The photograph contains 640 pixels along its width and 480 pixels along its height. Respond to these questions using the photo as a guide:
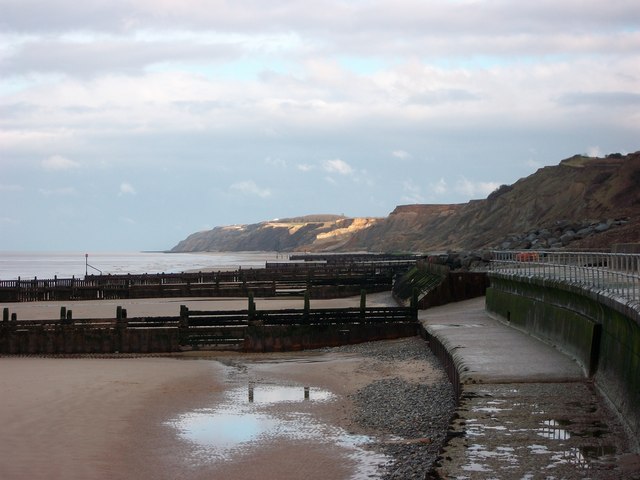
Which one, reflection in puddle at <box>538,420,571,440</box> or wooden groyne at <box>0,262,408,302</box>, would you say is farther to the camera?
wooden groyne at <box>0,262,408,302</box>

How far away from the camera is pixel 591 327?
51.2 ft

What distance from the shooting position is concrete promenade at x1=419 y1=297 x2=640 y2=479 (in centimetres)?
1005

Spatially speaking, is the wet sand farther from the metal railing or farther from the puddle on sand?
the metal railing

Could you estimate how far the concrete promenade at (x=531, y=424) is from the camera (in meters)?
10.0

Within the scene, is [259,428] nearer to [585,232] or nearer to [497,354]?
[497,354]

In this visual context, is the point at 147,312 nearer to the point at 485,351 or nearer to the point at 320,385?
the point at 320,385

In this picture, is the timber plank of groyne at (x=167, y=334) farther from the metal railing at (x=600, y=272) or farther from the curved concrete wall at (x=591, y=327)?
the curved concrete wall at (x=591, y=327)

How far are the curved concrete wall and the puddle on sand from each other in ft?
11.2

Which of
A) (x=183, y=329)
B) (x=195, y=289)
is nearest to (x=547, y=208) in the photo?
(x=195, y=289)

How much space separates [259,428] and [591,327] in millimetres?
5832

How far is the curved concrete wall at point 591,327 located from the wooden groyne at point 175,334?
19.2 feet

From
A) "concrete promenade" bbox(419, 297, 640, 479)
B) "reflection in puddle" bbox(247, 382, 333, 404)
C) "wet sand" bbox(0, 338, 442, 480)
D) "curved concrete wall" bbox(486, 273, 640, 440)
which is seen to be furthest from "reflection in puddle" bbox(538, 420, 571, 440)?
"reflection in puddle" bbox(247, 382, 333, 404)

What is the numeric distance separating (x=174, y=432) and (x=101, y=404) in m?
3.19

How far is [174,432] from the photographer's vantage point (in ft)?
50.7
